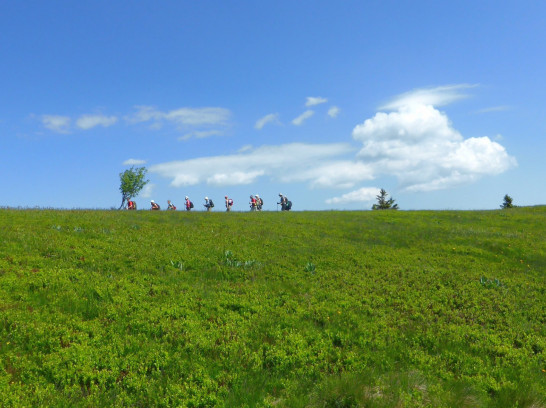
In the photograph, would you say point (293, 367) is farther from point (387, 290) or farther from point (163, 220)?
point (163, 220)

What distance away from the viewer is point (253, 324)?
33.2ft


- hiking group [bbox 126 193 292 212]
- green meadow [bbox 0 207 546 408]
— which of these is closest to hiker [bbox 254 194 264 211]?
hiking group [bbox 126 193 292 212]

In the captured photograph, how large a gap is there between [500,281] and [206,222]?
631 inches

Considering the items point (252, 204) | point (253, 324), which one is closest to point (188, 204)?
point (252, 204)

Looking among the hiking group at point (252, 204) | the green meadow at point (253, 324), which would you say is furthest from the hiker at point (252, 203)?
the green meadow at point (253, 324)

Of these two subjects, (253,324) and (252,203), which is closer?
(253,324)

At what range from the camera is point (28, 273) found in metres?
11.1

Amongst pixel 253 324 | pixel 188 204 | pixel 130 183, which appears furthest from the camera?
pixel 130 183

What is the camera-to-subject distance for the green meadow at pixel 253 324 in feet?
24.7

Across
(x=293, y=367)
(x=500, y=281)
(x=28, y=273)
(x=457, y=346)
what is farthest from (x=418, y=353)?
(x=28, y=273)

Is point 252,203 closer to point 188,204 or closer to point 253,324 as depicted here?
point 188,204

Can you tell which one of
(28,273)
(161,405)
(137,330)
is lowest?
(161,405)

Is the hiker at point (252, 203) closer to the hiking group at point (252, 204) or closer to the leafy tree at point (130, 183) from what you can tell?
the hiking group at point (252, 204)

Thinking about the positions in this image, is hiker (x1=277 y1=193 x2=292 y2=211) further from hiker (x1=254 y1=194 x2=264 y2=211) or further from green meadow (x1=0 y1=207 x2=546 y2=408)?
green meadow (x1=0 y1=207 x2=546 y2=408)
